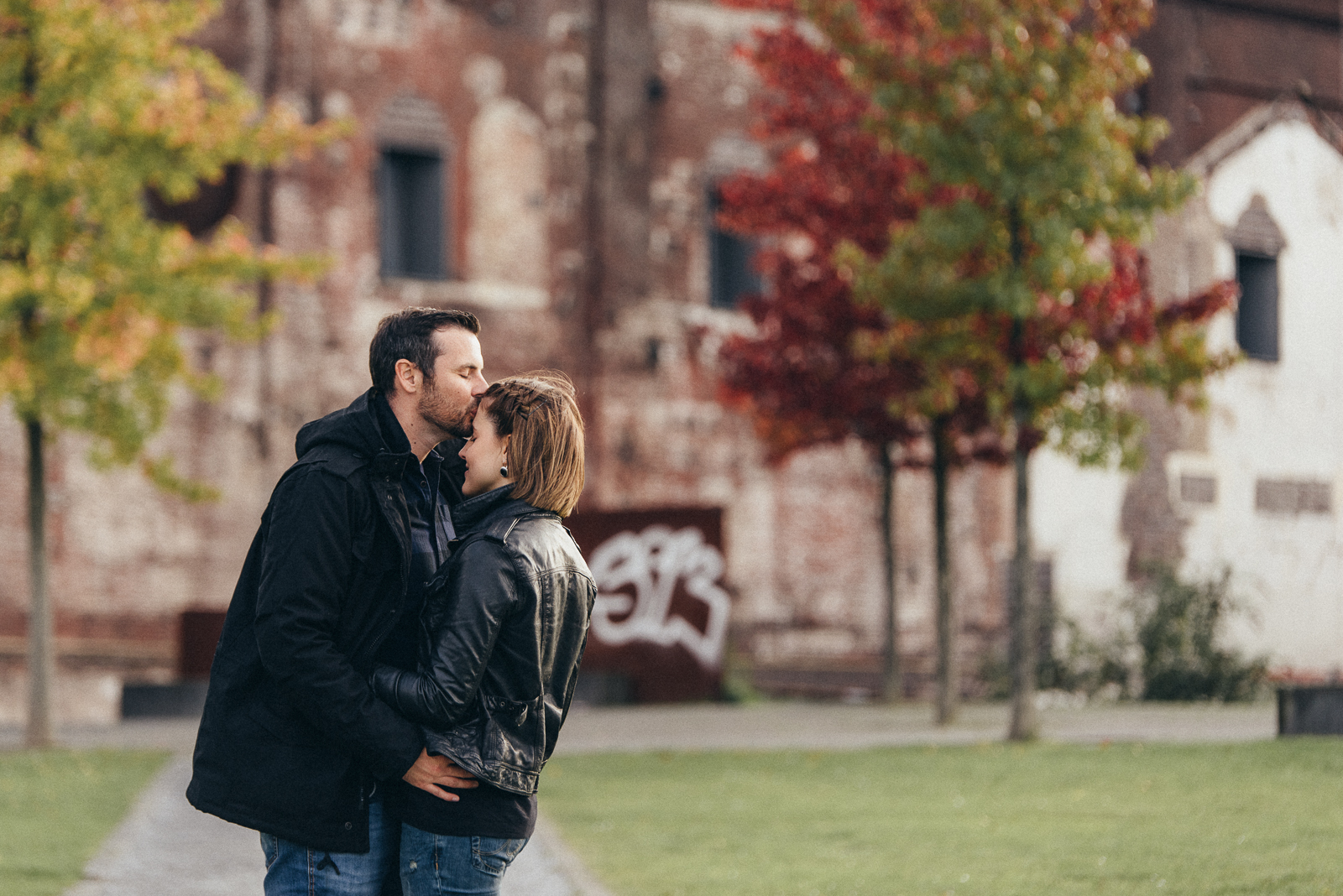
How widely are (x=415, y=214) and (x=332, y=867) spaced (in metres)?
16.8

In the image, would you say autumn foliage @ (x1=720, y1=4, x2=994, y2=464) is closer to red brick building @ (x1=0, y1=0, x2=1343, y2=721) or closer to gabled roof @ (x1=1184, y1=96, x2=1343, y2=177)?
red brick building @ (x1=0, y1=0, x2=1343, y2=721)

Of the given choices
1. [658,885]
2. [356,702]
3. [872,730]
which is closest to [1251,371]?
[872,730]

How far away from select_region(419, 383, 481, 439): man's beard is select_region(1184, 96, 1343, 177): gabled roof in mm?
21133

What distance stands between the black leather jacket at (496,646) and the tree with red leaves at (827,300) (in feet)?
36.2

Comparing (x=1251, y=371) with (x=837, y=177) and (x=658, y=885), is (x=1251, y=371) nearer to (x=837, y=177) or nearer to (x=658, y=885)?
(x=837, y=177)

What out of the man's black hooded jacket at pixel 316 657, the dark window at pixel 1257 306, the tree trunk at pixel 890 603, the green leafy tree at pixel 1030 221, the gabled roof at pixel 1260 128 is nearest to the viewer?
the man's black hooded jacket at pixel 316 657

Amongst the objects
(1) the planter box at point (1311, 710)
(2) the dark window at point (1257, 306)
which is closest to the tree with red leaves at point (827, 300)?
(1) the planter box at point (1311, 710)

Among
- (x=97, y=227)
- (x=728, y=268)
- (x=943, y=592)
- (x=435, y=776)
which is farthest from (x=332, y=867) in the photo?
(x=728, y=268)

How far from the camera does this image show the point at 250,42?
1830cm

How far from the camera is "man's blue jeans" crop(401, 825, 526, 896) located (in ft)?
10.5

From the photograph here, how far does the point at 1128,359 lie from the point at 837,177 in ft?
12.7

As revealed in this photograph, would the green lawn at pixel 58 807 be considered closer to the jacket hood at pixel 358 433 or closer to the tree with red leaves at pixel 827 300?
the jacket hood at pixel 358 433

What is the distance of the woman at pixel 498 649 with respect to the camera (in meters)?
3.15

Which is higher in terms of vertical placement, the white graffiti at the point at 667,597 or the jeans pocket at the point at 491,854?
the jeans pocket at the point at 491,854
